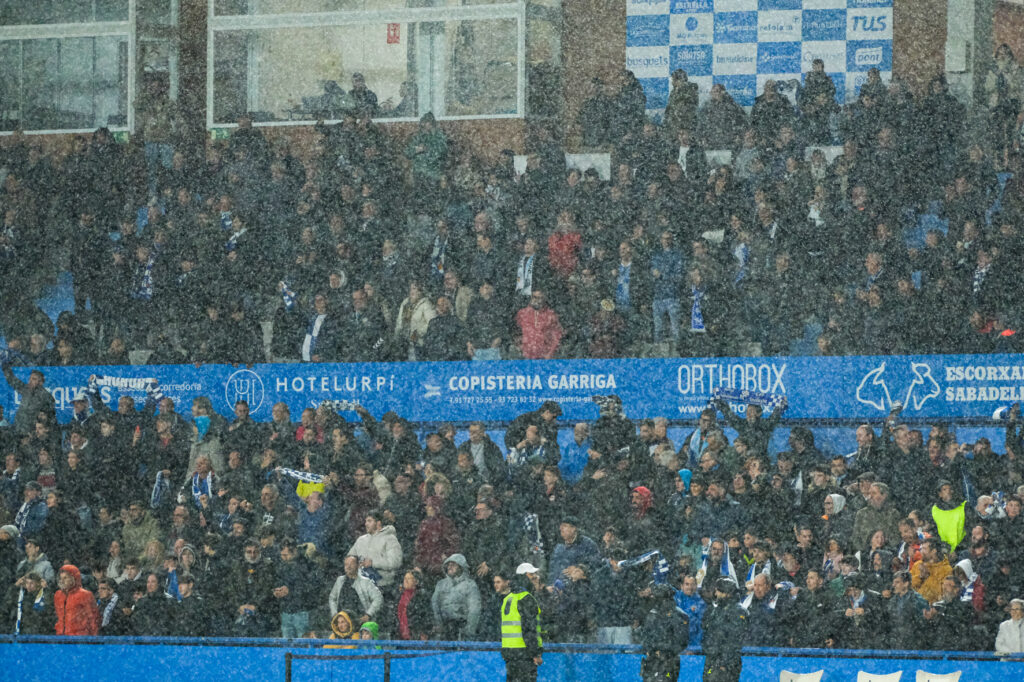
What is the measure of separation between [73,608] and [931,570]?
7.39 metres

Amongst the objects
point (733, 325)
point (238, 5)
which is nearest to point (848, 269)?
point (733, 325)

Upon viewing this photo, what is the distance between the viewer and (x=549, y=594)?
14961 mm

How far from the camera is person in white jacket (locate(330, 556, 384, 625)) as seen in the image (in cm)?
1545

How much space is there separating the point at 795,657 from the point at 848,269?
552 centimetres

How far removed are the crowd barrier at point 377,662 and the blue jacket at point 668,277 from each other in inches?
199

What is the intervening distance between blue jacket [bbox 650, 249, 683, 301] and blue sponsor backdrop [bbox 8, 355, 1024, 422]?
985mm

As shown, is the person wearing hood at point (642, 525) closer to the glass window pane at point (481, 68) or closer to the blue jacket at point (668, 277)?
the blue jacket at point (668, 277)

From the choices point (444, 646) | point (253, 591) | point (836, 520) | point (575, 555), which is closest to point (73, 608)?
point (253, 591)

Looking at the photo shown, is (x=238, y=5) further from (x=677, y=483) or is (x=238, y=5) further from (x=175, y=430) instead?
(x=677, y=483)

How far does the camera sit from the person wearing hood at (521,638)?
14.1 metres

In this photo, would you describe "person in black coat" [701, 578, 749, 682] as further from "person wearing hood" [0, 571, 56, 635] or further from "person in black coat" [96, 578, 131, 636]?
"person wearing hood" [0, 571, 56, 635]

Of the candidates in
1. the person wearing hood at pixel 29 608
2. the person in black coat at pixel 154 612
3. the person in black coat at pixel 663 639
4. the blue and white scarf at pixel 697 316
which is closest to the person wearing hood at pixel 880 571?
the person in black coat at pixel 663 639

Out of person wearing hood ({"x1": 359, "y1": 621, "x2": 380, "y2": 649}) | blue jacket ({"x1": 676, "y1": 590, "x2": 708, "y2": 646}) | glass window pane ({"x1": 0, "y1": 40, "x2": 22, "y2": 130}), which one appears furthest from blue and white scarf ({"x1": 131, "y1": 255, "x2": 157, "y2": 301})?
blue jacket ({"x1": 676, "y1": 590, "x2": 708, "y2": 646})

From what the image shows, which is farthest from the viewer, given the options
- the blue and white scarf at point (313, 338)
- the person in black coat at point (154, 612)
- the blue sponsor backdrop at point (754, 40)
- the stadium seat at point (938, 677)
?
the blue sponsor backdrop at point (754, 40)
